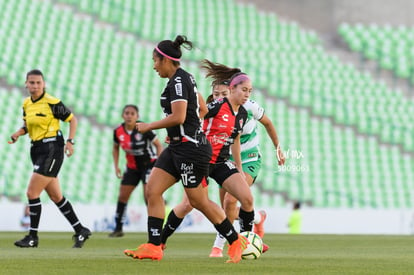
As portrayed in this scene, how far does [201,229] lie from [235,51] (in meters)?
10.5

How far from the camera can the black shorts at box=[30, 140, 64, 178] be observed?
1126 centimetres

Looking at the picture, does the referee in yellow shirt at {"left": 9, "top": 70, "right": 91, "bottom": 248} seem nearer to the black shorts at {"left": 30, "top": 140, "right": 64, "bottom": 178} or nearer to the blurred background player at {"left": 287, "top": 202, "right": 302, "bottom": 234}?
the black shorts at {"left": 30, "top": 140, "right": 64, "bottom": 178}

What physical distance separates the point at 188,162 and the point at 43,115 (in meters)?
3.46

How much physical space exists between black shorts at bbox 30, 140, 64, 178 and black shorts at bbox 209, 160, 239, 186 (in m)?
2.66

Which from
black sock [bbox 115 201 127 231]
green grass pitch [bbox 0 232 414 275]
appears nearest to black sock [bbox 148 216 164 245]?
green grass pitch [bbox 0 232 414 275]

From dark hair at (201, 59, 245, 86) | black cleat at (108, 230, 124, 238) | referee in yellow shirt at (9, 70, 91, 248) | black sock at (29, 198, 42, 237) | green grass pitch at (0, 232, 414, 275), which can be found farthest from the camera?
black cleat at (108, 230, 124, 238)

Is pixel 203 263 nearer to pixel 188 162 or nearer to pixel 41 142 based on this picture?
pixel 188 162

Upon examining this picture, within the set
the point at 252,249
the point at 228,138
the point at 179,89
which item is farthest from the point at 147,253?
the point at 228,138

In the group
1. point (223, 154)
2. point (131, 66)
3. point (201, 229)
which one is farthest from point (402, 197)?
point (223, 154)

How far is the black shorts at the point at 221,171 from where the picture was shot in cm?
941

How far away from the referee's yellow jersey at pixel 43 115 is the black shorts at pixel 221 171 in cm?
267

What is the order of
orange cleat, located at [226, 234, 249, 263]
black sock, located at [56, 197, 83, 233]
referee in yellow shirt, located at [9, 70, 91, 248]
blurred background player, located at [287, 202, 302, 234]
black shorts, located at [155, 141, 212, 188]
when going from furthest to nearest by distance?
1. blurred background player, located at [287, 202, 302, 234]
2. black sock, located at [56, 197, 83, 233]
3. referee in yellow shirt, located at [9, 70, 91, 248]
4. orange cleat, located at [226, 234, 249, 263]
5. black shorts, located at [155, 141, 212, 188]

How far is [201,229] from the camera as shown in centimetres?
2066

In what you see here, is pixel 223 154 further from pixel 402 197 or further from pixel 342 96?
pixel 342 96
